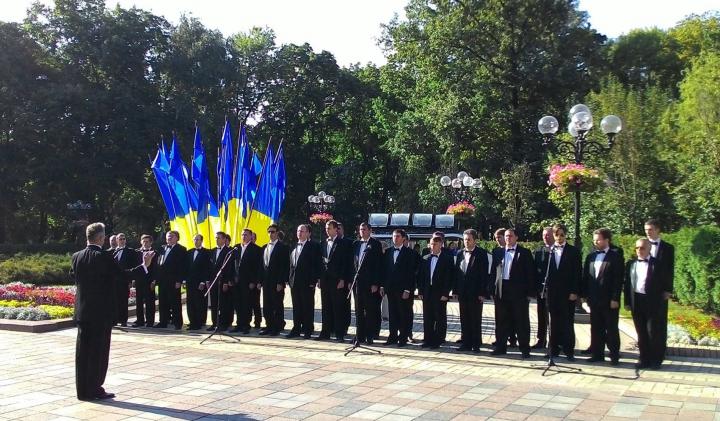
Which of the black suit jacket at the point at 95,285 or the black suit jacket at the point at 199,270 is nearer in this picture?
the black suit jacket at the point at 95,285

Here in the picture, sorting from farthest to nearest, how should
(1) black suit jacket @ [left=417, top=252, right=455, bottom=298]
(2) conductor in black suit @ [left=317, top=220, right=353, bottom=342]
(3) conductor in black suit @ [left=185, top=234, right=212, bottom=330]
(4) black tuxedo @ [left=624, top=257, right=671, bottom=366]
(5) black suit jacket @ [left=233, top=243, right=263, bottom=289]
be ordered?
1. (3) conductor in black suit @ [left=185, top=234, right=212, bottom=330]
2. (5) black suit jacket @ [left=233, top=243, right=263, bottom=289]
3. (2) conductor in black suit @ [left=317, top=220, right=353, bottom=342]
4. (1) black suit jacket @ [left=417, top=252, right=455, bottom=298]
5. (4) black tuxedo @ [left=624, top=257, right=671, bottom=366]

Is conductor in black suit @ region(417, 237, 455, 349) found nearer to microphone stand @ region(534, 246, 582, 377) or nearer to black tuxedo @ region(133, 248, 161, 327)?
microphone stand @ region(534, 246, 582, 377)

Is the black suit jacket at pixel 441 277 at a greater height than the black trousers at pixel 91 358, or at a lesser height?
greater

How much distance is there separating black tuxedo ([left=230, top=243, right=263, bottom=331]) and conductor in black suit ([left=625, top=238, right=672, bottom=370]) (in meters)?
6.27

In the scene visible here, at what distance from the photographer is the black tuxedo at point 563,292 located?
30.5 feet

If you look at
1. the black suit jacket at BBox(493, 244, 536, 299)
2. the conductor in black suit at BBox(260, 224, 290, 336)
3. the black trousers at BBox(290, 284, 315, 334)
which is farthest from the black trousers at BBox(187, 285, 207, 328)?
the black suit jacket at BBox(493, 244, 536, 299)

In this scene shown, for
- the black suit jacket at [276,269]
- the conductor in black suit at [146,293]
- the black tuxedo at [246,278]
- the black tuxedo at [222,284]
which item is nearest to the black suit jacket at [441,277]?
the black suit jacket at [276,269]

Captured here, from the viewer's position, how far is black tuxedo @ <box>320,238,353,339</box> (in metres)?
11.1

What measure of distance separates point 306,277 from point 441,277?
7.83 feet

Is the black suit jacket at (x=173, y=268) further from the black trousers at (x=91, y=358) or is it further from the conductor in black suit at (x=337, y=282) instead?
the black trousers at (x=91, y=358)

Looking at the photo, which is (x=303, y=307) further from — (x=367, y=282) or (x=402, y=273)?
(x=402, y=273)

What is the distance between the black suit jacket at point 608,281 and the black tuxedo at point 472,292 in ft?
5.15

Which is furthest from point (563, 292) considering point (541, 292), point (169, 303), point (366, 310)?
point (169, 303)

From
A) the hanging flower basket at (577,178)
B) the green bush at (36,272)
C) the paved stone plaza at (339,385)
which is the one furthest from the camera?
the green bush at (36,272)
